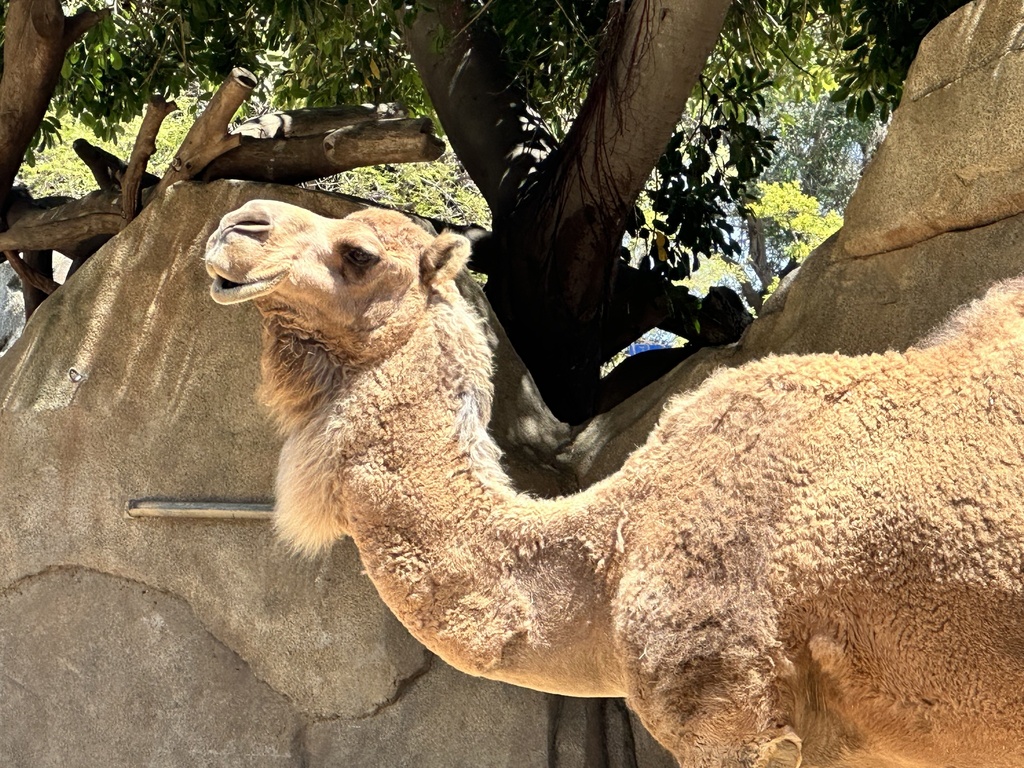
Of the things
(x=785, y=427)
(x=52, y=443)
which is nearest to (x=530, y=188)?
(x=52, y=443)

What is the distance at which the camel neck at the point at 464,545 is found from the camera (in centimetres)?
300

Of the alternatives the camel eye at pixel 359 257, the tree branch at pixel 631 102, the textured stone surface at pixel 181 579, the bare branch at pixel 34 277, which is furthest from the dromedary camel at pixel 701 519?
the bare branch at pixel 34 277

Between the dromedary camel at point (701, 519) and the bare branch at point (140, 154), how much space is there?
2281 mm

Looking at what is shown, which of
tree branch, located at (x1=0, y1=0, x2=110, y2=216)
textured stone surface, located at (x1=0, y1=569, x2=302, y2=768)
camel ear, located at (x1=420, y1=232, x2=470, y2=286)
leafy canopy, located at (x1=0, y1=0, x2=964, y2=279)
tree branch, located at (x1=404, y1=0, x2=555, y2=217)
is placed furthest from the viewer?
tree branch, located at (x1=404, y1=0, x2=555, y2=217)

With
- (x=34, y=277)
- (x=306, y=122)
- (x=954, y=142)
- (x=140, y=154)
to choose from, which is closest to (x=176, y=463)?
(x=140, y=154)

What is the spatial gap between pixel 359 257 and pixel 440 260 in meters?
0.22

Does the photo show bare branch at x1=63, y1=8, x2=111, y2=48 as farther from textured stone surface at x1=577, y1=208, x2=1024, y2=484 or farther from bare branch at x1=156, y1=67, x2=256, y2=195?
textured stone surface at x1=577, y1=208, x2=1024, y2=484

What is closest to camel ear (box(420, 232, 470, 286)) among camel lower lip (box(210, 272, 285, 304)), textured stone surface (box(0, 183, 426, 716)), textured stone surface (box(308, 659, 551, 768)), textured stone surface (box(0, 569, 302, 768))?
camel lower lip (box(210, 272, 285, 304))

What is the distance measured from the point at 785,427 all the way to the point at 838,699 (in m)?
0.62

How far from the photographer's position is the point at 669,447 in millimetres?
3004

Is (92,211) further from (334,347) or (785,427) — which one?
(785,427)

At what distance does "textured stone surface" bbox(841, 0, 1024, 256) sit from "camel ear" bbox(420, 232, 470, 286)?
1.73m

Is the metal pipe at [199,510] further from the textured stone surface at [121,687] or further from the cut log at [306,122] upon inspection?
the cut log at [306,122]

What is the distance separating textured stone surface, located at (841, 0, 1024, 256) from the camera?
3867mm
